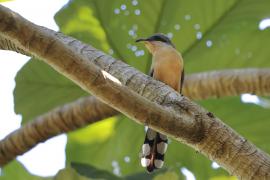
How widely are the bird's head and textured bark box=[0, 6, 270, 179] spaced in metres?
2.03

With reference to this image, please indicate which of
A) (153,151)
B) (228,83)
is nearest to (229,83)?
(228,83)

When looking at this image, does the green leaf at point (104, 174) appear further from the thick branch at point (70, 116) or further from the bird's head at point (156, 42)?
the bird's head at point (156, 42)

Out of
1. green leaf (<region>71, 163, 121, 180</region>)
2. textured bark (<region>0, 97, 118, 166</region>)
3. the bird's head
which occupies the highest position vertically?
the bird's head

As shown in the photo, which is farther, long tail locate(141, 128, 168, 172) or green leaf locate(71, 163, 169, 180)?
long tail locate(141, 128, 168, 172)

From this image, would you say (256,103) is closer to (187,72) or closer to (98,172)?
(187,72)

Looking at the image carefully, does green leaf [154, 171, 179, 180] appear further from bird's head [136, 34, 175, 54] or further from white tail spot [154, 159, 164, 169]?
bird's head [136, 34, 175, 54]

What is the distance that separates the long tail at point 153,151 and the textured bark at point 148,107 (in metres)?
0.94

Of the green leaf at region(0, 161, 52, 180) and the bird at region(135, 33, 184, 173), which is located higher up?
the bird at region(135, 33, 184, 173)

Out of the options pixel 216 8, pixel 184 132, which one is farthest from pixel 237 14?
pixel 184 132

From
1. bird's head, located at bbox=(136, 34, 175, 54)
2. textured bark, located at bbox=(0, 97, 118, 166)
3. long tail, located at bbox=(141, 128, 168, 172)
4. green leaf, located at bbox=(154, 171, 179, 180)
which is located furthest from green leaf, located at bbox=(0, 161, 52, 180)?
bird's head, located at bbox=(136, 34, 175, 54)

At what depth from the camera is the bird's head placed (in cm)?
452

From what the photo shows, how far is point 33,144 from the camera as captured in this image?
3.86m

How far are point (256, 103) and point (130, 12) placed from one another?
1.19 metres

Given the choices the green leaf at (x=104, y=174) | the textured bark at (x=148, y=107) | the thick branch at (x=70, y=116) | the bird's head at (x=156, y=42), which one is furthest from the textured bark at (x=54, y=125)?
the textured bark at (x=148, y=107)
